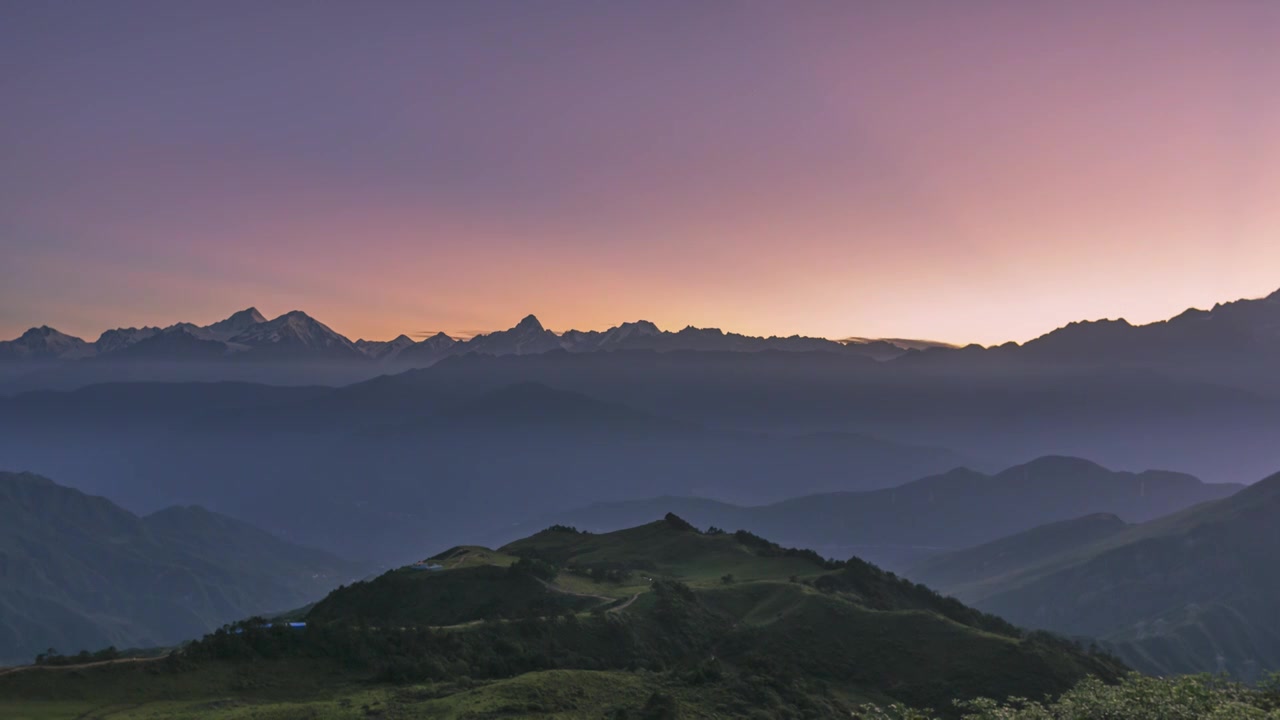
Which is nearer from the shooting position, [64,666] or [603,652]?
[64,666]

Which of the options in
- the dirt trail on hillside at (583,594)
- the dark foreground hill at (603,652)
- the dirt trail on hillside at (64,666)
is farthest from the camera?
the dirt trail on hillside at (583,594)

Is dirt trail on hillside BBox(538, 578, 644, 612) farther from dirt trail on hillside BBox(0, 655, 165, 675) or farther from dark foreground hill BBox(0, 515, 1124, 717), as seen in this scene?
dirt trail on hillside BBox(0, 655, 165, 675)

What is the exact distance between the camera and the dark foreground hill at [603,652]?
5800 centimetres

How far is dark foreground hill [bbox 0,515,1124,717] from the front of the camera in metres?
58.0

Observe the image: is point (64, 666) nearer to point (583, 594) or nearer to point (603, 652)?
point (603, 652)

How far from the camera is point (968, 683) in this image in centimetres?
8856

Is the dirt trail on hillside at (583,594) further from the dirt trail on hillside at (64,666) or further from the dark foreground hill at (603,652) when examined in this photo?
the dirt trail on hillside at (64,666)

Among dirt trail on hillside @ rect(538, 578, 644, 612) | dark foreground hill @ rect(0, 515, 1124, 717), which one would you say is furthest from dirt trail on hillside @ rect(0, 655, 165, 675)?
dirt trail on hillside @ rect(538, 578, 644, 612)

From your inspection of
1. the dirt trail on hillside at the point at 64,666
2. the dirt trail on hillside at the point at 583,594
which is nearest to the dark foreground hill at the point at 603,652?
the dirt trail on hillside at the point at 583,594

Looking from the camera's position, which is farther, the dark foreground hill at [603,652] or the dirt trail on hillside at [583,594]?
the dirt trail on hillside at [583,594]

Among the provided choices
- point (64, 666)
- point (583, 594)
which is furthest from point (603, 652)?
point (64, 666)

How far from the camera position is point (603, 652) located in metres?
83.6

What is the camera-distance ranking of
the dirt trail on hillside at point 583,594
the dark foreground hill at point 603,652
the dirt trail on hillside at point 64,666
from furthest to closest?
the dirt trail on hillside at point 583,594 < the dark foreground hill at point 603,652 < the dirt trail on hillside at point 64,666

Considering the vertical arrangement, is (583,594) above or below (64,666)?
below
